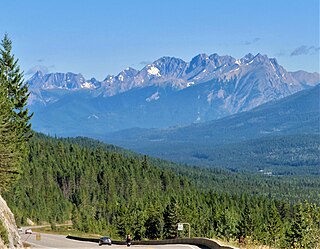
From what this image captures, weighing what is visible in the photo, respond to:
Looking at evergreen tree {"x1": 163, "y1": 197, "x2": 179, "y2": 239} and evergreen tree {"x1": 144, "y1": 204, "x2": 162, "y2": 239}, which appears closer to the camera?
evergreen tree {"x1": 163, "y1": 197, "x2": 179, "y2": 239}

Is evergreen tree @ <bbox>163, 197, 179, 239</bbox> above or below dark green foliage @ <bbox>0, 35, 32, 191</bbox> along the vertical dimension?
below

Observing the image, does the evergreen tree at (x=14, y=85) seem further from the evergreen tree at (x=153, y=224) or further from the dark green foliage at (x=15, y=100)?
the evergreen tree at (x=153, y=224)

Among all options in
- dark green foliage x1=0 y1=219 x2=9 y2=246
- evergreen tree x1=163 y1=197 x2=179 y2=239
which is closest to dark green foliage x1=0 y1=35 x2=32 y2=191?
dark green foliage x1=0 y1=219 x2=9 y2=246

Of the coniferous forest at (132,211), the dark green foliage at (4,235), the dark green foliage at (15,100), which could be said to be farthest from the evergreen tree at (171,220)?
the dark green foliage at (4,235)

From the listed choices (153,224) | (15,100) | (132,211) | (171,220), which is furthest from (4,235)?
(132,211)

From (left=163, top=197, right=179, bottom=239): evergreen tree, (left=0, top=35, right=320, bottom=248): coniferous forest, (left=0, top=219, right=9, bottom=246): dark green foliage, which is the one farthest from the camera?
(left=163, top=197, right=179, bottom=239): evergreen tree

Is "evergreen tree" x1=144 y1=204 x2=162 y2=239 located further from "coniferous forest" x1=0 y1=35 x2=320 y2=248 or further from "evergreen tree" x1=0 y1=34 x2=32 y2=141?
"evergreen tree" x1=0 y1=34 x2=32 y2=141

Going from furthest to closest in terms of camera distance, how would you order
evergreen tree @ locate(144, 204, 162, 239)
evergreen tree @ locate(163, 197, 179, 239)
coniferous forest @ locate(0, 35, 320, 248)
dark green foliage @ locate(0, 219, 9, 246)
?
evergreen tree @ locate(144, 204, 162, 239) → evergreen tree @ locate(163, 197, 179, 239) → coniferous forest @ locate(0, 35, 320, 248) → dark green foliage @ locate(0, 219, 9, 246)

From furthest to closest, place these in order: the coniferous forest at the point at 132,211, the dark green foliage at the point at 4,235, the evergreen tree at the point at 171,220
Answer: the evergreen tree at the point at 171,220 < the coniferous forest at the point at 132,211 < the dark green foliage at the point at 4,235

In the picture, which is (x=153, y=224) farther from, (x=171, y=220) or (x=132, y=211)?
(x=132, y=211)

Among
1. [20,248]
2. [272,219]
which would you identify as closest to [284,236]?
[272,219]

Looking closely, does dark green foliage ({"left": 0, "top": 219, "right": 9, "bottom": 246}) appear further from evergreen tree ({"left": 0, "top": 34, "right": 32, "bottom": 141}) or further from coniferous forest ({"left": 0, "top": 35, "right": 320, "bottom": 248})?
evergreen tree ({"left": 0, "top": 34, "right": 32, "bottom": 141})

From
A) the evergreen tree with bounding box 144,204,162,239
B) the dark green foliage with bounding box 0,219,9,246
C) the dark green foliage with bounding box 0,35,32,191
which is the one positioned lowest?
the dark green foliage with bounding box 0,219,9,246

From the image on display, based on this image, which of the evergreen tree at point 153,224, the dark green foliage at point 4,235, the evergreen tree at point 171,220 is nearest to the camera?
the dark green foliage at point 4,235
